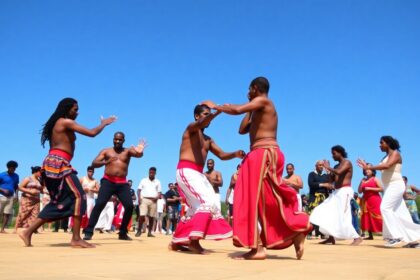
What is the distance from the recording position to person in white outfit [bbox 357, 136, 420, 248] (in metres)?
8.27

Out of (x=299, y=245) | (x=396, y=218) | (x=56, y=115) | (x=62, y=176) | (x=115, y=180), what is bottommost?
(x=299, y=245)

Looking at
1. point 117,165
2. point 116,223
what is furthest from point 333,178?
point 116,223

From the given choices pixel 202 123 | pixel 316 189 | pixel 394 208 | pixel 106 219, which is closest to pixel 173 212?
pixel 106 219

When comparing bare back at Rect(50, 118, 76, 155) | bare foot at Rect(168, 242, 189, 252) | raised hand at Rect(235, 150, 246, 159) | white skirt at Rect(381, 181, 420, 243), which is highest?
bare back at Rect(50, 118, 76, 155)

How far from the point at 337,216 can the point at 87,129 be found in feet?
17.9

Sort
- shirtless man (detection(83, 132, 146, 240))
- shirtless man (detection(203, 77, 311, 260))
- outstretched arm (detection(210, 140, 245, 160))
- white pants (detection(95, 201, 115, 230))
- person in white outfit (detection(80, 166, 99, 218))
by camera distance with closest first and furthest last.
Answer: shirtless man (detection(203, 77, 311, 260)) < outstretched arm (detection(210, 140, 245, 160)) < shirtless man (detection(83, 132, 146, 240)) < person in white outfit (detection(80, 166, 99, 218)) < white pants (detection(95, 201, 115, 230))

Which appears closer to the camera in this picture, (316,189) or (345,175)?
(345,175)

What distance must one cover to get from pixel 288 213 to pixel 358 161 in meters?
3.94

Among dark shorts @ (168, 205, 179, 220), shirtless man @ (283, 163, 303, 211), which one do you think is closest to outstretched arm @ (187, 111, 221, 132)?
shirtless man @ (283, 163, 303, 211)

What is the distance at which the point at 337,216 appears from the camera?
9250mm

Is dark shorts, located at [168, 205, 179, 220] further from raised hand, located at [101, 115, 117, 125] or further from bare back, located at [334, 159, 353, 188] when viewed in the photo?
raised hand, located at [101, 115, 117, 125]

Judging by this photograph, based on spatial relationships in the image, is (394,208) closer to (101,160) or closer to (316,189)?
(316,189)

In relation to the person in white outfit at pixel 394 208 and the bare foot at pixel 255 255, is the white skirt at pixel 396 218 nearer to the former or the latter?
the person in white outfit at pixel 394 208

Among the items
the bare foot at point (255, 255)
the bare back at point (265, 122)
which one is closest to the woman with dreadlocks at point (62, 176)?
the bare back at point (265, 122)
